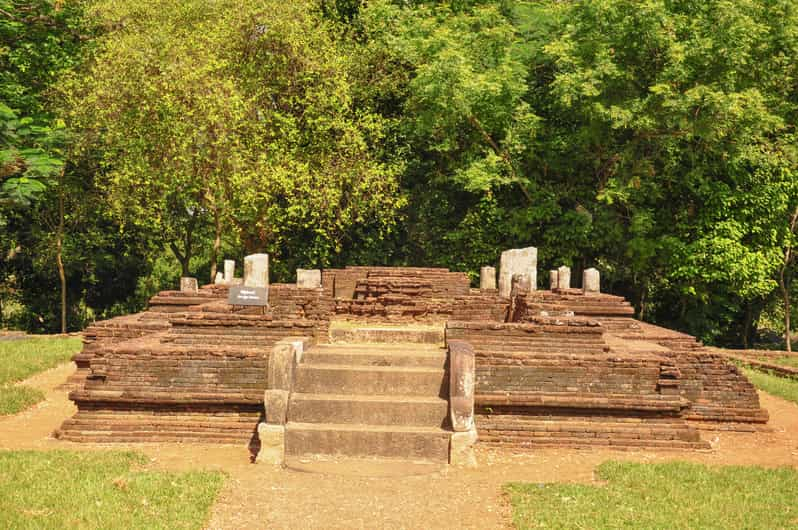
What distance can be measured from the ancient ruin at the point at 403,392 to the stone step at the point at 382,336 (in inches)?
79.6

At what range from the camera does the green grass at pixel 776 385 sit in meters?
11.1

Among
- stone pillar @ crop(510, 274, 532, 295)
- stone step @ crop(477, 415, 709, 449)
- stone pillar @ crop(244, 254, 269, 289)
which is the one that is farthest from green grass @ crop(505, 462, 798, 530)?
stone pillar @ crop(244, 254, 269, 289)

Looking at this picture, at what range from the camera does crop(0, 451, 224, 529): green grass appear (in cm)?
535

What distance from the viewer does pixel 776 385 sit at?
11906 millimetres

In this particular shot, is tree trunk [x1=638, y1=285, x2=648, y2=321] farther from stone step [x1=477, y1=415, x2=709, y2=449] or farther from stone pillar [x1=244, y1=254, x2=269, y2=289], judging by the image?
stone step [x1=477, y1=415, x2=709, y2=449]

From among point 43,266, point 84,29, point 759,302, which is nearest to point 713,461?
point 759,302

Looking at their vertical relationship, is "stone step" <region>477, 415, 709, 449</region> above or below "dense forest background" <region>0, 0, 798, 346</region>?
below

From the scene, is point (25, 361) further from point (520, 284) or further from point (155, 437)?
point (520, 284)

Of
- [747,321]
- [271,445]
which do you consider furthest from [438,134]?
[271,445]

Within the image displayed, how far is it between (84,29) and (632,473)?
1758cm

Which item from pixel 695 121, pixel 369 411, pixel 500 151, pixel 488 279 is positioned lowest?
pixel 369 411

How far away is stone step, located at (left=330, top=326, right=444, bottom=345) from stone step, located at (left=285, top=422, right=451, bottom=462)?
3.88 metres

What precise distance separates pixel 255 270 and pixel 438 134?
7478mm

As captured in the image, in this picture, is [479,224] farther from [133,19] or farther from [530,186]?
[133,19]
